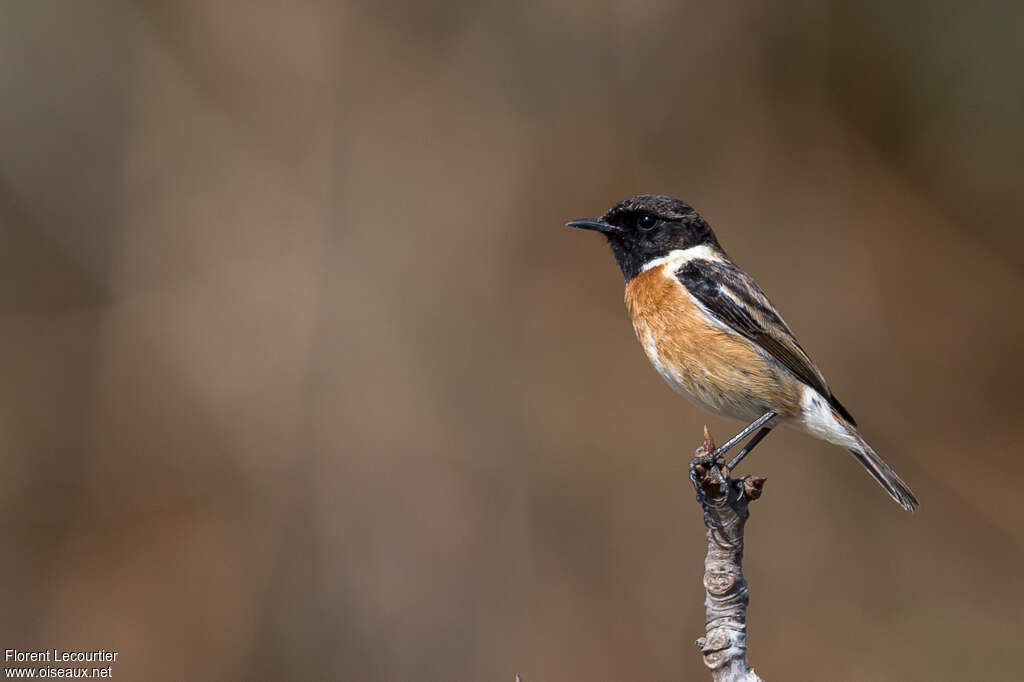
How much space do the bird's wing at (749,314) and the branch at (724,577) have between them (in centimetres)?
100

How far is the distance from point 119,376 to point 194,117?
1.99 m

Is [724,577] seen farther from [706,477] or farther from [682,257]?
[682,257]

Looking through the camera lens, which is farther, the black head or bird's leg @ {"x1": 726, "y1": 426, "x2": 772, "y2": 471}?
the black head

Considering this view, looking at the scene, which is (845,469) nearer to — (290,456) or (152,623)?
(290,456)

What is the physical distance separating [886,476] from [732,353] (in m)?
0.92

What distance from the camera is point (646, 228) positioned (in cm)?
492

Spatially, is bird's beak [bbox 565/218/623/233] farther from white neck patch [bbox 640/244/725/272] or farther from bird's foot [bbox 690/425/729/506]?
bird's foot [bbox 690/425/729/506]

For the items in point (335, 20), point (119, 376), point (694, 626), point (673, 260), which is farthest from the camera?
point (335, 20)

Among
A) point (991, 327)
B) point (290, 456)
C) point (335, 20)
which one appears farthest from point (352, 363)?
point (991, 327)

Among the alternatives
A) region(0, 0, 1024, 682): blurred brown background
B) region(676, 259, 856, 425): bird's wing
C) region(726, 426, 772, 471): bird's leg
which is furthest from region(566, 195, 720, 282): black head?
region(0, 0, 1024, 682): blurred brown background

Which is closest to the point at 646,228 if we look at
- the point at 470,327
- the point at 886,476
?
the point at 886,476

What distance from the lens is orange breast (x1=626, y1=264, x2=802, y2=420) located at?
171 inches

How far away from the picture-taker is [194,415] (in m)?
7.11

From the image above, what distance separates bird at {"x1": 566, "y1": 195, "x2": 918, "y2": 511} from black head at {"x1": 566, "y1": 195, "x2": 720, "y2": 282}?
5 centimetres
